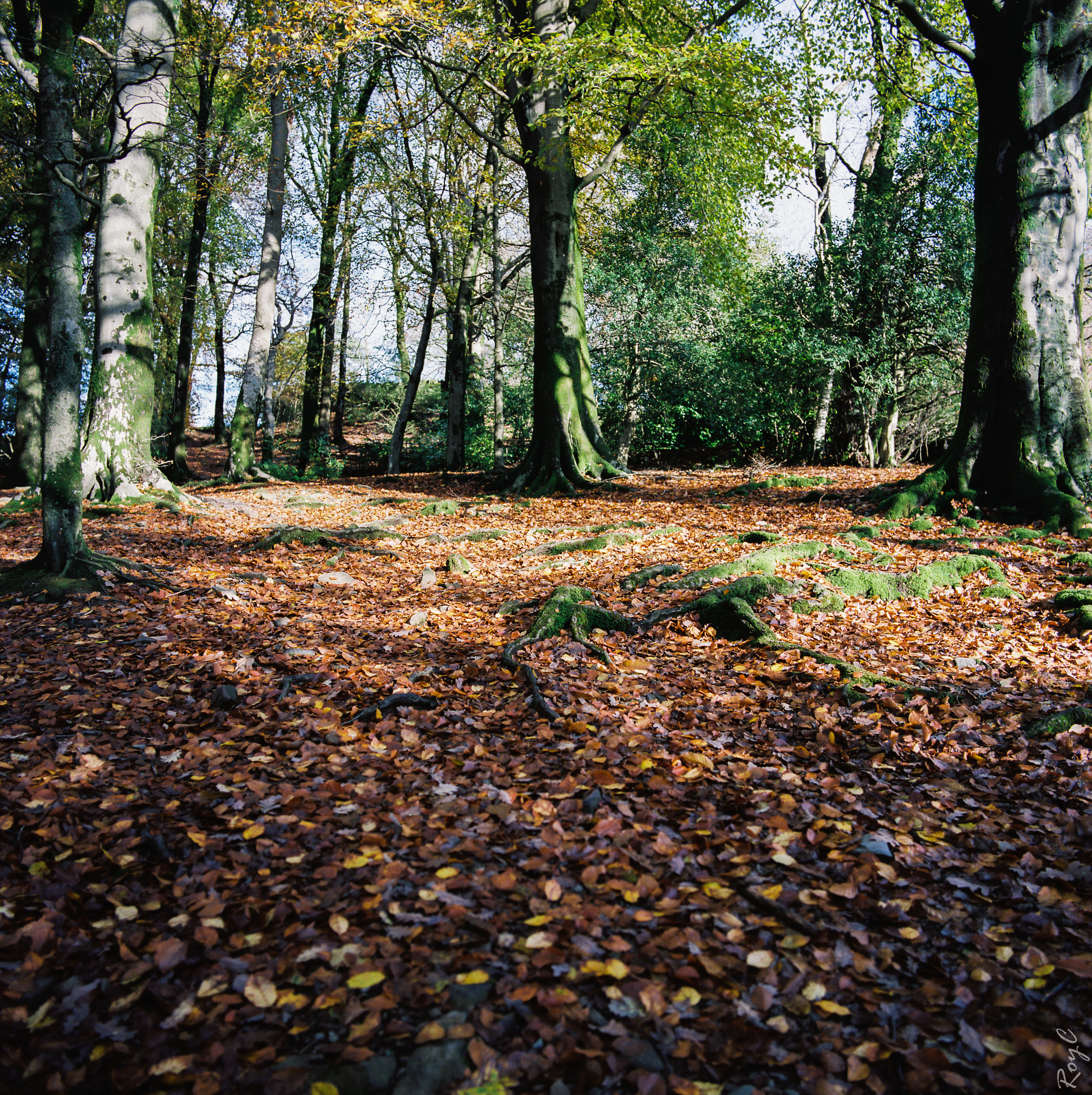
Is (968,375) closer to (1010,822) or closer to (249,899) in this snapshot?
(1010,822)

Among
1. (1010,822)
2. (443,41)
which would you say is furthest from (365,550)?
(443,41)

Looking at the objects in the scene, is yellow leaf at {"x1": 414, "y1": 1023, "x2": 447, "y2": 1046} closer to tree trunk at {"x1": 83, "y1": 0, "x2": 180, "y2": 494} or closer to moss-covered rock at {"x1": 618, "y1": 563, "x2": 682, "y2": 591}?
moss-covered rock at {"x1": 618, "y1": 563, "x2": 682, "y2": 591}

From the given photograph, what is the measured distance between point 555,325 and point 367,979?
37.7 ft

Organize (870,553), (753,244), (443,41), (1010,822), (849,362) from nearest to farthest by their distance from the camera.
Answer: (1010,822)
(870,553)
(443,41)
(849,362)
(753,244)

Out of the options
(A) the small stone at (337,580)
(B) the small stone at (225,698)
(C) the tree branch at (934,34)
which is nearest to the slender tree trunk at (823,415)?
(C) the tree branch at (934,34)

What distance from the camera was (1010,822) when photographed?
3.42m

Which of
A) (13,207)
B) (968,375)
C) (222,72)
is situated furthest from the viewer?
(222,72)

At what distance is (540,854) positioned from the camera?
3.19 meters

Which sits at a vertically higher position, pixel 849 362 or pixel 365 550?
pixel 849 362

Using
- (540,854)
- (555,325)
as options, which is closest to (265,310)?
(555,325)

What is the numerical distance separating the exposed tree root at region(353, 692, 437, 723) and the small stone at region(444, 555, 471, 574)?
3.27 meters

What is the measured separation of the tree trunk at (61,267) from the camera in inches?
211

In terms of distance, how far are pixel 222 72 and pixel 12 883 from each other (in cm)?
2100

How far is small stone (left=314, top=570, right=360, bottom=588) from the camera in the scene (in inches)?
291
